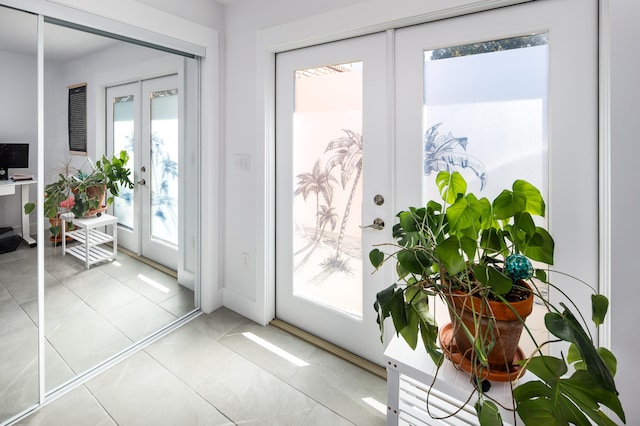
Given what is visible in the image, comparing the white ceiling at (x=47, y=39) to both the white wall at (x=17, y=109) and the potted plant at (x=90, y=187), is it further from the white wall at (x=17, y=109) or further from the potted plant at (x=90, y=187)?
the potted plant at (x=90, y=187)

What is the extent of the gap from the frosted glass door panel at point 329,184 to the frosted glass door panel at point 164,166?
864mm

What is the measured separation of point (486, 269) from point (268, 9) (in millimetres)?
2074

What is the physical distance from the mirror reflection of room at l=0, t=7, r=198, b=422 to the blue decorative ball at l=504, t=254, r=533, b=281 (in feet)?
6.82

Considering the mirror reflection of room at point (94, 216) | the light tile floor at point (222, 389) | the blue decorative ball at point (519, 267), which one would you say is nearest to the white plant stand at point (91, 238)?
the mirror reflection of room at point (94, 216)

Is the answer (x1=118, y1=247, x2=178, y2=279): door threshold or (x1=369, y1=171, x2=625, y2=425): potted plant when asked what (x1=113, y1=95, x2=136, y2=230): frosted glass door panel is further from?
(x1=369, y1=171, x2=625, y2=425): potted plant

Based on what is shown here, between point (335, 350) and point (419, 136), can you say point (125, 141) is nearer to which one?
point (419, 136)

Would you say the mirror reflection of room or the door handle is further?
the door handle

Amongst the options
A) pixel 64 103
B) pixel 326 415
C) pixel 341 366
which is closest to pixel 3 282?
pixel 64 103

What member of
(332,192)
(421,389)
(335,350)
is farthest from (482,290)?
(335,350)

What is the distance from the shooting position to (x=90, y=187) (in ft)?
6.12

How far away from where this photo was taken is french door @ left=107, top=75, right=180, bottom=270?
6.42 feet

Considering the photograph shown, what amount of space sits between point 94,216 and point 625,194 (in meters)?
2.46

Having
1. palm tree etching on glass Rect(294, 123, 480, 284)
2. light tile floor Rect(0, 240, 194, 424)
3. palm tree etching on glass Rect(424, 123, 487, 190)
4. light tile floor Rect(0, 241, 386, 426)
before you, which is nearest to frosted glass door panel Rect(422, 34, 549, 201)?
palm tree etching on glass Rect(424, 123, 487, 190)

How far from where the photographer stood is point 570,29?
4.25 ft
